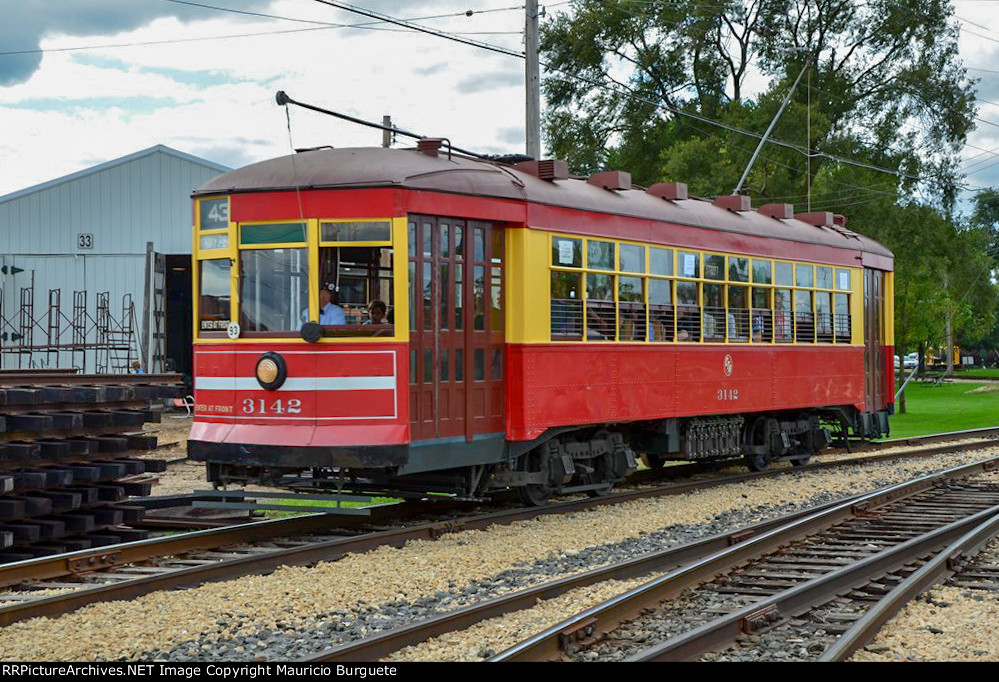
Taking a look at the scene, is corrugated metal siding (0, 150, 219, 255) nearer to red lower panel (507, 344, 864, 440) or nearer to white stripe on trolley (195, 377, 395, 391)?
red lower panel (507, 344, 864, 440)

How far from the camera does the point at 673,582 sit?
8.20m

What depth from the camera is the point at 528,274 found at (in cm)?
1162

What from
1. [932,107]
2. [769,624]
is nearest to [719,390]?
[769,624]

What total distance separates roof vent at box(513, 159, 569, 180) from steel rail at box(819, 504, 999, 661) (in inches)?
209

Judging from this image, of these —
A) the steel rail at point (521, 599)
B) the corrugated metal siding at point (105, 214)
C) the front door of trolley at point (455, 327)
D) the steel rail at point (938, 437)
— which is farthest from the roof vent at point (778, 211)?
the corrugated metal siding at point (105, 214)

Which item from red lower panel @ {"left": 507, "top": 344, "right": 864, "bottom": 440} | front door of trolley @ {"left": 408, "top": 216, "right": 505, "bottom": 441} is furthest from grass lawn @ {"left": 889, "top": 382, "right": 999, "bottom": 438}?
front door of trolley @ {"left": 408, "top": 216, "right": 505, "bottom": 441}

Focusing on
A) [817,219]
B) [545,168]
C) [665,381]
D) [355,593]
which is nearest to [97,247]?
[817,219]

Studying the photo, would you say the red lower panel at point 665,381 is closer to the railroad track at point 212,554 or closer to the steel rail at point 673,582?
the railroad track at point 212,554

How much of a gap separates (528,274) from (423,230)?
A: 1.41 meters

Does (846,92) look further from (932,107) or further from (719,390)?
(719,390)

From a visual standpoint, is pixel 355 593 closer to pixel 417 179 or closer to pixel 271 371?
pixel 271 371

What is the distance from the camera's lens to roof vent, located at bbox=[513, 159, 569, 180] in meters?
12.5

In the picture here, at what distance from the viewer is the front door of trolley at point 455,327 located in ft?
34.7

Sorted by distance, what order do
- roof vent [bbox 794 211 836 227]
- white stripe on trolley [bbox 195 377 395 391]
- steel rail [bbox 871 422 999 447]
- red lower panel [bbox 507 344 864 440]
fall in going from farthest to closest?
steel rail [bbox 871 422 999 447] → roof vent [bbox 794 211 836 227] → red lower panel [bbox 507 344 864 440] → white stripe on trolley [bbox 195 377 395 391]
